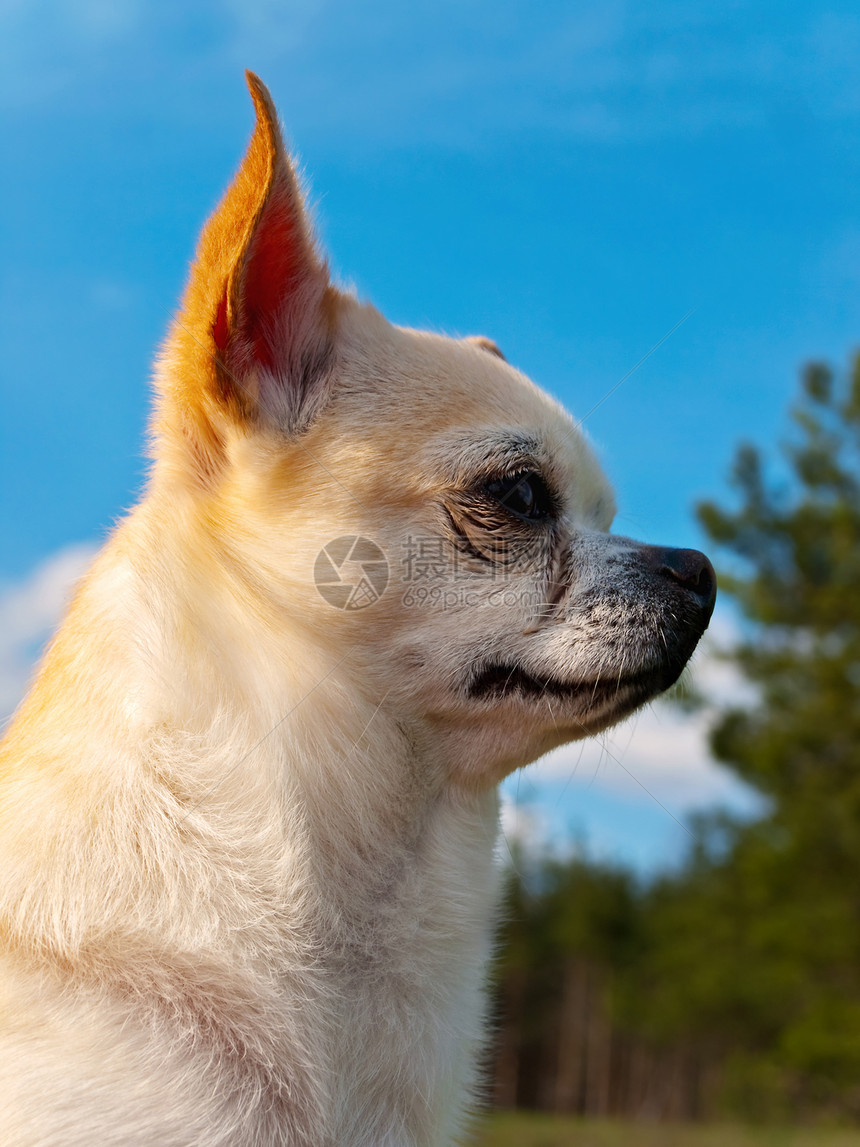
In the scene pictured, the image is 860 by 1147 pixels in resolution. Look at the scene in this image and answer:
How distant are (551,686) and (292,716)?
88 centimetres

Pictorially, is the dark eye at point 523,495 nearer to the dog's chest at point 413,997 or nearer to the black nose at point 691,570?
the black nose at point 691,570

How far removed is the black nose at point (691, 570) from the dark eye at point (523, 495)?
0.46 meters

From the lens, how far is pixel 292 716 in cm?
310

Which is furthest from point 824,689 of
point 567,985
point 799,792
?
point 567,985

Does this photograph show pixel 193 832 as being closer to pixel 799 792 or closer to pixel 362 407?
pixel 362 407

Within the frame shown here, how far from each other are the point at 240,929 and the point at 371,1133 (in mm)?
796

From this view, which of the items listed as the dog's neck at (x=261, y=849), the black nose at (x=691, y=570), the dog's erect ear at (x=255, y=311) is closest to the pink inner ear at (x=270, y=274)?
the dog's erect ear at (x=255, y=311)

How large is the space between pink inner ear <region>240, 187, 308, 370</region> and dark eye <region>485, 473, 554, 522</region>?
928 mm

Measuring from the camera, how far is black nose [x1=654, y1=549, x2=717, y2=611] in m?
3.54

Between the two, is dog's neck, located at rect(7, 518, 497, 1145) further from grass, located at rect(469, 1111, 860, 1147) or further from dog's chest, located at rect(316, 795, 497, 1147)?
grass, located at rect(469, 1111, 860, 1147)

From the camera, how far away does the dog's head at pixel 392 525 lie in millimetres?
3176

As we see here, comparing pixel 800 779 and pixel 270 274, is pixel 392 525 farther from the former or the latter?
pixel 800 779

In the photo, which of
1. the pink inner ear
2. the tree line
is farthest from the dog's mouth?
the tree line

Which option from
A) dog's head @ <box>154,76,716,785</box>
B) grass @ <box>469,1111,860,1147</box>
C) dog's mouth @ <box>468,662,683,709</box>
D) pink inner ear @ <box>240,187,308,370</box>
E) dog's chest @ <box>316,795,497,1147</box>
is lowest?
grass @ <box>469,1111,860,1147</box>
